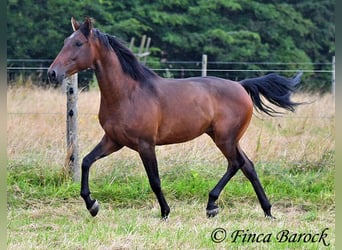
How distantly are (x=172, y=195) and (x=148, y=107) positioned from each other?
1284 mm

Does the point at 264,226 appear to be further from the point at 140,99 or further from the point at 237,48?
the point at 237,48

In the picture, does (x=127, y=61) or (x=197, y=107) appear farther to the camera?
(x=197, y=107)

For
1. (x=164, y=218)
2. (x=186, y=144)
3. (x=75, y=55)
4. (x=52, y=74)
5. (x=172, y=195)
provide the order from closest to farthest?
(x=52, y=74), (x=75, y=55), (x=164, y=218), (x=172, y=195), (x=186, y=144)

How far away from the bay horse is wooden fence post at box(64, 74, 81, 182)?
3.83 feet

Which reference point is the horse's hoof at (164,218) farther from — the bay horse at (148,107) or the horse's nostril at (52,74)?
the horse's nostril at (52,74)

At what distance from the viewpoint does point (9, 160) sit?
6.57 meters

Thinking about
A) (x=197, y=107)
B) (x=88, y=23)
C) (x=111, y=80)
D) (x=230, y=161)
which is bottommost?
(x=230, y=161)

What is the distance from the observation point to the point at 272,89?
19.8ft

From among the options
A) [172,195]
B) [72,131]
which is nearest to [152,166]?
[172,195]

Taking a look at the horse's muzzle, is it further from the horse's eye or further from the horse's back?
the horse's back

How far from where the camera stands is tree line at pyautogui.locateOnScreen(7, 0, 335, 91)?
17.9m
